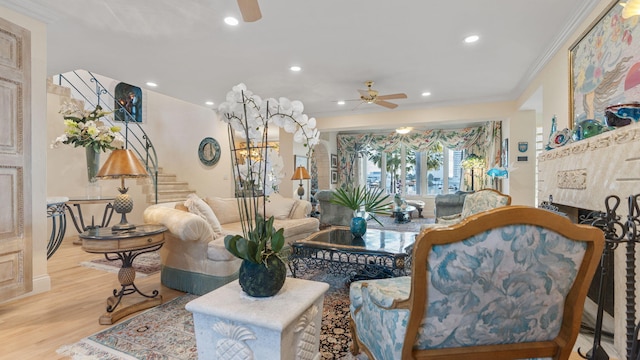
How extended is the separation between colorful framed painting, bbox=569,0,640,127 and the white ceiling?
0.29 metres

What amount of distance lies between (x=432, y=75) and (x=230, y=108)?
3.75m

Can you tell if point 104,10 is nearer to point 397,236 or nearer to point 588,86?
point 397,236

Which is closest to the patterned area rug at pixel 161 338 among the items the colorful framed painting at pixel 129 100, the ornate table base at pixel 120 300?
the ornate table base at pixel 120 300

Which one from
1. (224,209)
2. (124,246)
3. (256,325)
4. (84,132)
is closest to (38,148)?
(124,246)

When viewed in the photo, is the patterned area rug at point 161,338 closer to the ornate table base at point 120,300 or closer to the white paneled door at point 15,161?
the ornate table base at point 120,300

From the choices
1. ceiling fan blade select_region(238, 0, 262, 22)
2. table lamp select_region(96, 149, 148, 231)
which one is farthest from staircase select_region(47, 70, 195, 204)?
ceiling fan blade select_region(238, 0, 262, 22)

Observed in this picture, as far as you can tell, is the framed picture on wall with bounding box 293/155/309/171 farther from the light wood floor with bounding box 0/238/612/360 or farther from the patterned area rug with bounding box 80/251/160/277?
the light wood floor with bounding box 0/238/612/360

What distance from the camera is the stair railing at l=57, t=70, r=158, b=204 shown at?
567cm

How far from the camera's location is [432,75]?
13.9 feet

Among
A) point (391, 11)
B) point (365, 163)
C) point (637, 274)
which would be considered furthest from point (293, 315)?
point (365, 163)

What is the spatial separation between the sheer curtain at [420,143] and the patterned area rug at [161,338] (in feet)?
18.6

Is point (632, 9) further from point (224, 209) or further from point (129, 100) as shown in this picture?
point (129, 100)

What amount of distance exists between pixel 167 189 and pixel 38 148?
11.7ft

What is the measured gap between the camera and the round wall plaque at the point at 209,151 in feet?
23.1
